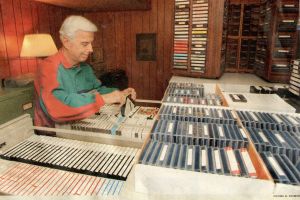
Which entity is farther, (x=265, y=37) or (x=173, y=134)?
(x=265, y=37)

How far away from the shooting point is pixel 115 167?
40.9 inches

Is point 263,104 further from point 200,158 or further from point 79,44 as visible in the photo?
point 79,44

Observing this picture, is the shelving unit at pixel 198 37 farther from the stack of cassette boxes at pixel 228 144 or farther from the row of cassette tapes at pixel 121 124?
the stack of cassette boxes at pixel 228 144

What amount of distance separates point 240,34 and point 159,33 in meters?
1.25

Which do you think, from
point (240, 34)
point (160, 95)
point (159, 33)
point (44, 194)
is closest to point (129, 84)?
point (160, 95)

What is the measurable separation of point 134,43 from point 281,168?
3451 millimetres

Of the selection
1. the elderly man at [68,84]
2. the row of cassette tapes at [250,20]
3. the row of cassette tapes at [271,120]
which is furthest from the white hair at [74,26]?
the row of cassette tapes at [250,20]

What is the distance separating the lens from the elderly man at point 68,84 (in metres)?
1.58

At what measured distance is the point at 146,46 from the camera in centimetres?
387

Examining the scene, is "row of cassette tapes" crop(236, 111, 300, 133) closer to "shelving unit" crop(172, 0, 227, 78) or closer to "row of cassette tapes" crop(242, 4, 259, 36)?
"shelving unit" crop(172, 0, 227, 78)

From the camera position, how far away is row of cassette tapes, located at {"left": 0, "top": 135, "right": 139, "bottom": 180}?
1.03 meters

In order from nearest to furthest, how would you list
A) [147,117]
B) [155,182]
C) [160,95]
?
1. [155,182]
2. [147,117]
3. [160,95]

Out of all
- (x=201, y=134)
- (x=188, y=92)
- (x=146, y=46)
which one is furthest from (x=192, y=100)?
(x=146, y=46)

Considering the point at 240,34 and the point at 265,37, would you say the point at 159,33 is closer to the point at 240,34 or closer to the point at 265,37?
the point at 240,34
